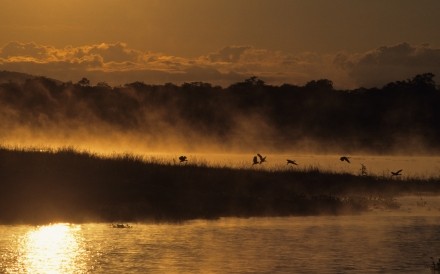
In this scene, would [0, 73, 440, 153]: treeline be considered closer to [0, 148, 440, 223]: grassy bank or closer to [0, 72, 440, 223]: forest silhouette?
[0, 72, 440, 223]: forest silhouette

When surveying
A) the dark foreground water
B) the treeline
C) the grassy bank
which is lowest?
the dark foreground water

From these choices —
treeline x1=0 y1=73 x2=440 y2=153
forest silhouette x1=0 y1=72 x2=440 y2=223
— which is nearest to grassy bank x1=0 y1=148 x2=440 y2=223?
forest silhouette x1=0 y1=72 x2=440 y2=223

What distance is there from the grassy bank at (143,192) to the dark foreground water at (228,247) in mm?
1722

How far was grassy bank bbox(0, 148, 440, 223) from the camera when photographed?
32.7m

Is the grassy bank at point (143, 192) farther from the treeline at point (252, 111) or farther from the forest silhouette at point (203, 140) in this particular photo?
the treeline at point (252, 111)

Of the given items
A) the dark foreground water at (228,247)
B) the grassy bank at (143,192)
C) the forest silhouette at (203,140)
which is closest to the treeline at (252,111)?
the forest silhouette at (203,140)

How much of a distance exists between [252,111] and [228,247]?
303 feet

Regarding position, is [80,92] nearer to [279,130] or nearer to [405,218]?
[279,130]

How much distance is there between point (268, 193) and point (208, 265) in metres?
14.8

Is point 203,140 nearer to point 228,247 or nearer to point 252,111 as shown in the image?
point 252,111

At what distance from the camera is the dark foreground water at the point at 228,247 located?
23844mm

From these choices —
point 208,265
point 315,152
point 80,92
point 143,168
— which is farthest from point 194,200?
point 80,92

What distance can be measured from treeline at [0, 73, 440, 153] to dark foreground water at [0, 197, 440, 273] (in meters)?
57.9

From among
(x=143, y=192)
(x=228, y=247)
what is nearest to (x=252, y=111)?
(x=143, y=192)
